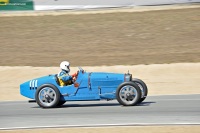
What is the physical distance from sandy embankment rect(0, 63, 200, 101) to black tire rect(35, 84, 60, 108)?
4.66 meters

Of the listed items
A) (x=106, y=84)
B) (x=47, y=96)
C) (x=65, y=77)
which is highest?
(x=65, y=77)

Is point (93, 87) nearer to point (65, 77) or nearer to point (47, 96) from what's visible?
point (65, 77)

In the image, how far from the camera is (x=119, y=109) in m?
14.3

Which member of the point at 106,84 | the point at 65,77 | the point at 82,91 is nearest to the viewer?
the point at 106,84

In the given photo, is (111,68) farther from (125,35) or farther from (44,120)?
(44,120)

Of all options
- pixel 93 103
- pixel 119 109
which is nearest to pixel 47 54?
pixel 93 103

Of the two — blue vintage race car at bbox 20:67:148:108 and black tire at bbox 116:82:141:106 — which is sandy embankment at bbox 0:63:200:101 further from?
black tire at bbox 116:82:141:106

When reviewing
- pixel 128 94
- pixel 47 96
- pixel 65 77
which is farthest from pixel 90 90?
pixel 47 96

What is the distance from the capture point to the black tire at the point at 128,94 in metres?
14.3

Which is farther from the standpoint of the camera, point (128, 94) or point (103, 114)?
point (128, 94)

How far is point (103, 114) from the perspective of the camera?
13.8 meters

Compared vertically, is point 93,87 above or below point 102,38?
below

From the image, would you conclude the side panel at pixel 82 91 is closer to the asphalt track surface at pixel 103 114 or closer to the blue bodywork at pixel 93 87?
the blue bodywork at pixel 93 87

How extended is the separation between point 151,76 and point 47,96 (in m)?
9.33
